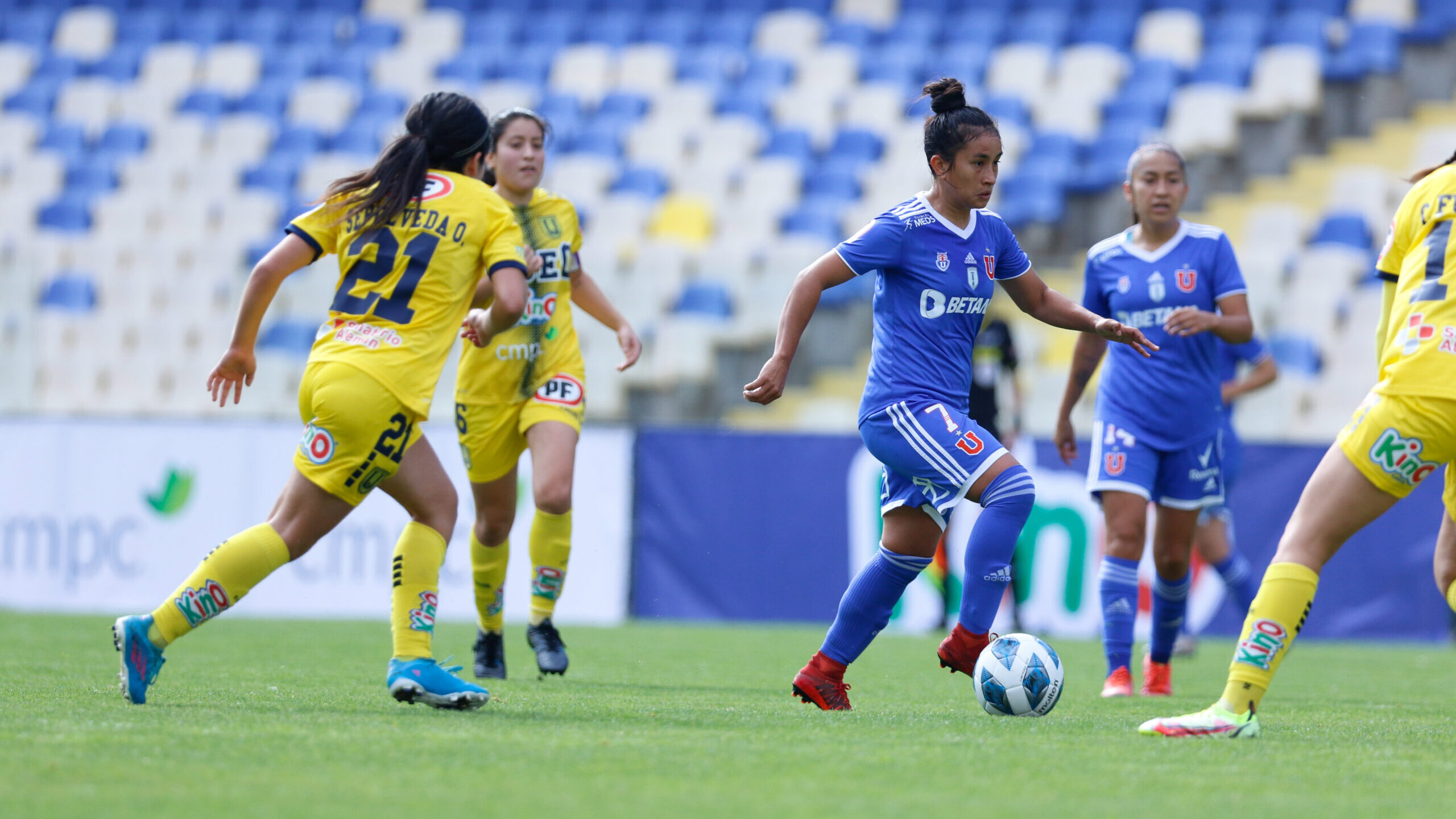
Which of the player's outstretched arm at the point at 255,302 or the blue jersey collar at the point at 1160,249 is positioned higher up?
the blue jersey collar at the point at 1160,249

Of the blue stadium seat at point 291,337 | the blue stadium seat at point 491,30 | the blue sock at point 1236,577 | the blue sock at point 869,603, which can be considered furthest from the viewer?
the blue stadium seat at point 491,30

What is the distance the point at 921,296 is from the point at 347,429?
177 centimetres

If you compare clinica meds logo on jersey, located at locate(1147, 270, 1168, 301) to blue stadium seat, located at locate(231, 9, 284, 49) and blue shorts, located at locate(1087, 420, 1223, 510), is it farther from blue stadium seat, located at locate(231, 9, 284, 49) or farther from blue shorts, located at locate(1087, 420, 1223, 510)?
blue stadium seat, located at locate(231, 9, 284, 49)

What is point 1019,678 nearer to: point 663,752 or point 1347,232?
point 663,752

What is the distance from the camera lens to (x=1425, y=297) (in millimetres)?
3859

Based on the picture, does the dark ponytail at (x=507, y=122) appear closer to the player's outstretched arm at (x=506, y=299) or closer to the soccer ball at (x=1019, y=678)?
the player's outstretched arm at (x=506, y=299)

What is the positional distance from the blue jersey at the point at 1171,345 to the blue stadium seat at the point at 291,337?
8648 mm

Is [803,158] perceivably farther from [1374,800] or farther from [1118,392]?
[1374,800]

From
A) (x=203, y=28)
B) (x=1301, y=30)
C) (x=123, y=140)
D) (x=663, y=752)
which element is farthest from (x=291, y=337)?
(x=663, y=752)

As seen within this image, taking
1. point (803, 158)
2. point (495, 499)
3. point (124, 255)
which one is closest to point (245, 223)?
point (124, 255)

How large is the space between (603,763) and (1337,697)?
3673 mm

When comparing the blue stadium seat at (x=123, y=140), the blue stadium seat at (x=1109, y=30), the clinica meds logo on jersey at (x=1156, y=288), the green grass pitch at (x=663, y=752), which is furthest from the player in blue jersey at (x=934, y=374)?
the blue stadium seat at (x=123, y=140)

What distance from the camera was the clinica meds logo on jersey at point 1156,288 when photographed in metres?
6.08

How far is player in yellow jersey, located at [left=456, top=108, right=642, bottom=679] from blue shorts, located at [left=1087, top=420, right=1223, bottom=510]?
1.87 m
